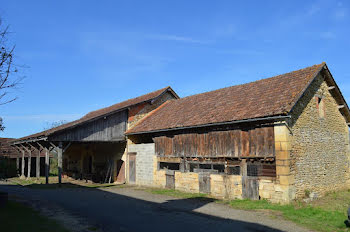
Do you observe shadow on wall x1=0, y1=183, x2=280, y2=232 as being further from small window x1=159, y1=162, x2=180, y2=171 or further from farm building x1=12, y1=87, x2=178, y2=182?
farm building x1=12, y1=87, x2=178, y2=182

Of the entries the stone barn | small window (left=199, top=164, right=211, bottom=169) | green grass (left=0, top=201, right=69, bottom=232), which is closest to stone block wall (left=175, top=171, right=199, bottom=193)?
the stone barn

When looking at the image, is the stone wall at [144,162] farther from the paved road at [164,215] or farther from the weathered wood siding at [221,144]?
the paved road at [164,215]

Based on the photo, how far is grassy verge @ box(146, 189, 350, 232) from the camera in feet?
27.9

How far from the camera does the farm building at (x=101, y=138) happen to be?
18.3 metres

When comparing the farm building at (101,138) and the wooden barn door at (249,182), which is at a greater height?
the farm building at (101,138)

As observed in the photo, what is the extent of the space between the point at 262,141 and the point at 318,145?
350 cm

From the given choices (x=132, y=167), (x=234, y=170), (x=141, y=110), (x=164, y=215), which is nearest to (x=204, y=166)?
(x=234, y=170)

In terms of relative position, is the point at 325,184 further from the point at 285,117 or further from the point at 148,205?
the point at 148,205

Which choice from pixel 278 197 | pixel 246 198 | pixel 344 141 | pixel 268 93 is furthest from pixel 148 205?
pixel 344 141

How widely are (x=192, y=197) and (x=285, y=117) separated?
234 inches

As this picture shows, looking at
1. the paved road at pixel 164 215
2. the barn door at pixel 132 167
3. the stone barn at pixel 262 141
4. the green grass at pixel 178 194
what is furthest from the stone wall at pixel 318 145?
the barn door at pixel 132 167

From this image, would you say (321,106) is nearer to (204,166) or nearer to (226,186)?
(226,186)

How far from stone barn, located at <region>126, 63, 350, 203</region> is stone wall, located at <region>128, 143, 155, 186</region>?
0.16 m

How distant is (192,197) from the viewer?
1378 cm
